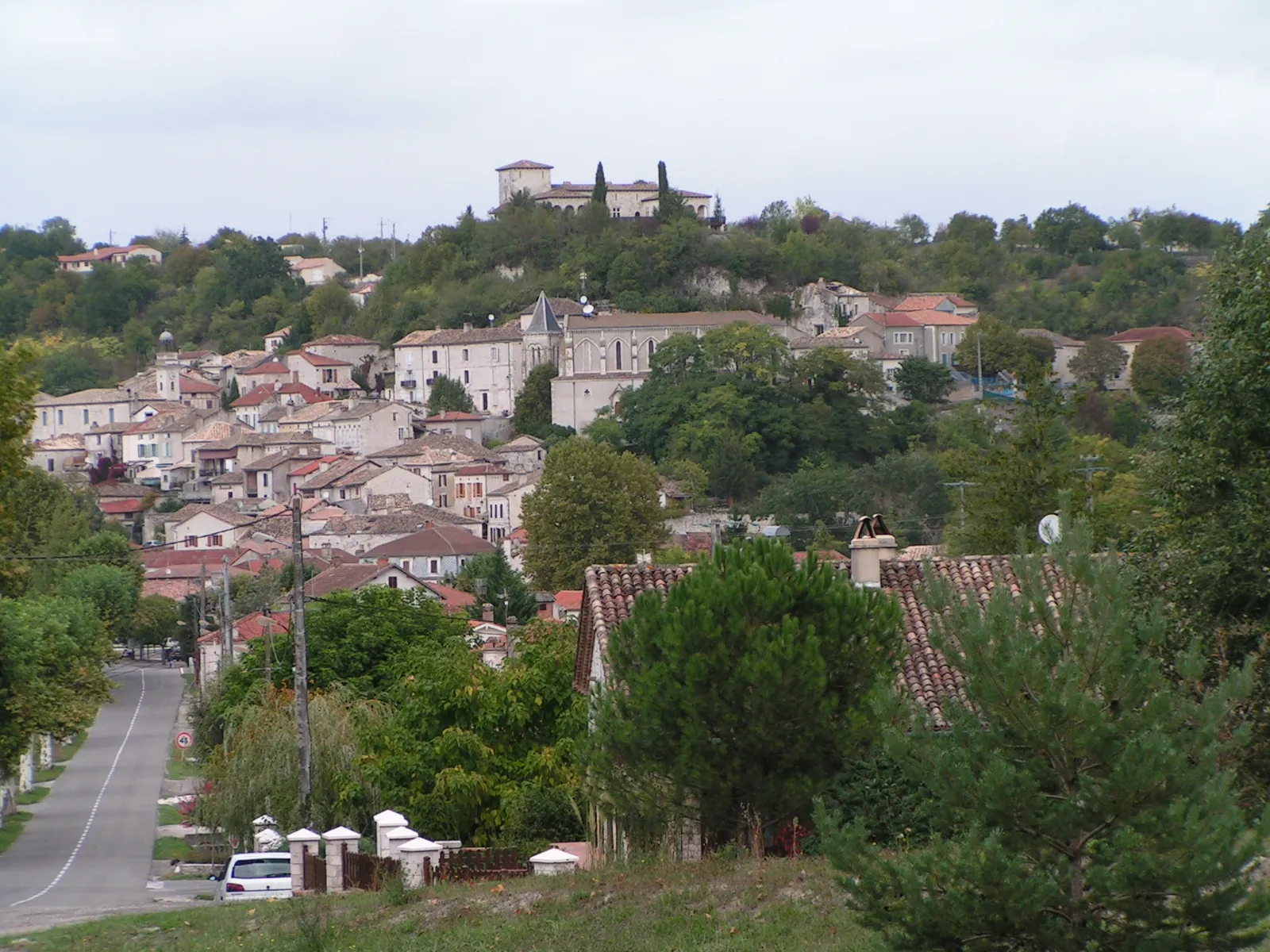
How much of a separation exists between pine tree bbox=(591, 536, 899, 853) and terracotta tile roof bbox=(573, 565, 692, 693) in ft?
10.7

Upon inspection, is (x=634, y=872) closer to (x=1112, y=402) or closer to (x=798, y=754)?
(x=798, y=754)

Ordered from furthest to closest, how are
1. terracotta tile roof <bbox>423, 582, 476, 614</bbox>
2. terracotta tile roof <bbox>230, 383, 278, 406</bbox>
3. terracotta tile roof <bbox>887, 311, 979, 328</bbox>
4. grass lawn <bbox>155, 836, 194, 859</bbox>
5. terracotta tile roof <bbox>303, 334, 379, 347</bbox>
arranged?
terracotta tile roof <bbox>303, 334, 379, 347</bbox>
terracotta tile roof <bbox>887, 311, 979, 328</bbox>
terracotta tile roof <bbox>230, 383, 278, 406</bbox>
terracotta tile roof <bbox>423, 582, 476, 614</bbox>
grass lawn <bbox>155, 836, 194, 859</bbox>

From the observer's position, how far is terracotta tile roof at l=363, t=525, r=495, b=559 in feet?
275

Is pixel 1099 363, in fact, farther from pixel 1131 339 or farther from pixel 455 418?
pixel 455 418

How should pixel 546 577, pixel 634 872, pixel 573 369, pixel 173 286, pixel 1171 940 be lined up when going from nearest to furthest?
pixel 1171 940 → pixel 634 872 → pixel 546 577 → pixel 573 369 → pixel 173 286

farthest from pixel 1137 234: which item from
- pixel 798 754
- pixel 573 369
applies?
pixel 798 754

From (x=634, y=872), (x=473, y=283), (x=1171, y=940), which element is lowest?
(x=634, y=872)

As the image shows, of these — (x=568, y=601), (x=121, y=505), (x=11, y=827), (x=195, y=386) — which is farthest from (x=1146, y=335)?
(x=11, y=827)

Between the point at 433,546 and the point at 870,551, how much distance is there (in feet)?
220

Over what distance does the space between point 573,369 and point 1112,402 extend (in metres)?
33.7

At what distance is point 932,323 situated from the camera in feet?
417

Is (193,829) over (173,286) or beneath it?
beneath

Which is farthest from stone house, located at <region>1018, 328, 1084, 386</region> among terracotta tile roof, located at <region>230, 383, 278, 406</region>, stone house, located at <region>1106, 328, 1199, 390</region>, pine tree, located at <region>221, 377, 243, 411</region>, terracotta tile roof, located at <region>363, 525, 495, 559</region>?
pine tree, located at <region>221, 377, 243, 411</region>

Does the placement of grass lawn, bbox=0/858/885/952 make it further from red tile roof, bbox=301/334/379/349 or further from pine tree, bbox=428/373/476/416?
red tile roof, bbox=301/334/379/349
